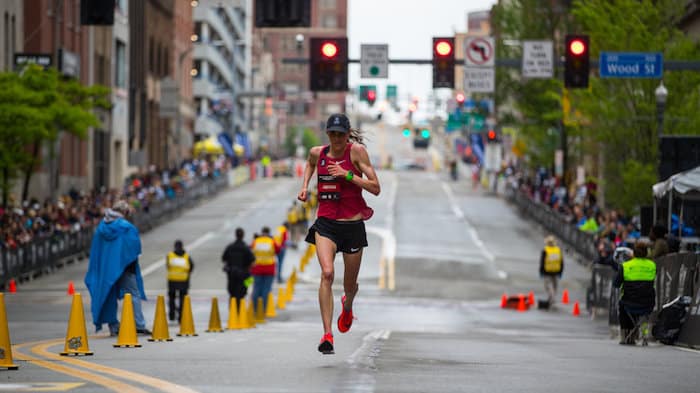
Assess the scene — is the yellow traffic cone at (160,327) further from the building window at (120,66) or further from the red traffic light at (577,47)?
the building window at (120,66)

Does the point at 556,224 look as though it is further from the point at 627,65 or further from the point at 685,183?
the point at 685,183

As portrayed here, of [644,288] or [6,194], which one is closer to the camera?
[644,288]

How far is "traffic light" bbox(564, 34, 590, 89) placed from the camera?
33469 millimetres

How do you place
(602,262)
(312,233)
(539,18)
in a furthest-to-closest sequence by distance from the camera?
(539,18), (602,262), (312,233)

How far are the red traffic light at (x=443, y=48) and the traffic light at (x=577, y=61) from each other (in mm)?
2866

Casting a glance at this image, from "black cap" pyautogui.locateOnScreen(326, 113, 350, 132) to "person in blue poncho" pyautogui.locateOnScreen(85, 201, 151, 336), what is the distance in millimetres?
5907

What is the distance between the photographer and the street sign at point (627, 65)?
34.4 m

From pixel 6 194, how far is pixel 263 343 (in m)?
26.2

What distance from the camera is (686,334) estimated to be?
64.1ft

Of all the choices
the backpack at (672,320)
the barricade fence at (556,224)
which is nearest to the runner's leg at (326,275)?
the backpack at (672,320)

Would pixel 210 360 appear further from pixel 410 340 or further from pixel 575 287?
pixel 575 287

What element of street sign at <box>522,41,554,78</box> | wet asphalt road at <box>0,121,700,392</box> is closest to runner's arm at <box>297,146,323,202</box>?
wet asphalt road at <box>0,121,700,392</box>

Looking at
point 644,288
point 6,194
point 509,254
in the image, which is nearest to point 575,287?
point 509,254

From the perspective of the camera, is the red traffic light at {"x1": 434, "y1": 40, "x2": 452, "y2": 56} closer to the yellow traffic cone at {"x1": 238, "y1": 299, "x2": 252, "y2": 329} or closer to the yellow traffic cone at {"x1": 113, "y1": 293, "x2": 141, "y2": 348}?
the yellow traffic cone at {"x1": 238, "y1": 299, "x2": 252, "y2": 329}
